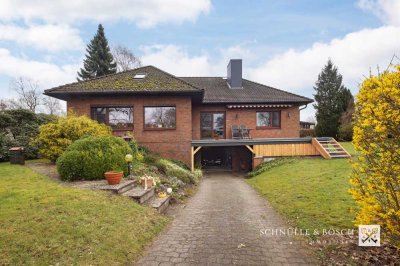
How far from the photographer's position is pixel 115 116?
15578mm

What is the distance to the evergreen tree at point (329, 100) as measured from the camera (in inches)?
1194

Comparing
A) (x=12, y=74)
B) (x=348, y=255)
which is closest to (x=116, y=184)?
(x=348, y=255)

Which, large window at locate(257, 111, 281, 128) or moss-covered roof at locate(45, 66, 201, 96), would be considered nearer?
moss-covered roof at locate(45, 66, 201, 96)

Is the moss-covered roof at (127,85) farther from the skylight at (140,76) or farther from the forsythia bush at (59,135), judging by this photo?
the forsythia bush at (59,135)

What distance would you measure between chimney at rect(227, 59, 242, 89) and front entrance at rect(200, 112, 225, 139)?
3.88 metres

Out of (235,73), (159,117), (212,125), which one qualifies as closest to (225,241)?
Answer: (159,117)

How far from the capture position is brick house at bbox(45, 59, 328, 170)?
49.5 ft

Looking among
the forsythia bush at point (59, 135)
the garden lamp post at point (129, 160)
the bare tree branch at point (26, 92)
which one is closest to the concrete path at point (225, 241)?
the garden lamp post at point (129, 160)

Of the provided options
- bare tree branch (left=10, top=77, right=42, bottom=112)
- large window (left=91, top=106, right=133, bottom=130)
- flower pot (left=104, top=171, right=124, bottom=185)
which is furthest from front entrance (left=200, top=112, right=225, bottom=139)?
bare tree branch (left=10, top=77, right=42, bottom=112)

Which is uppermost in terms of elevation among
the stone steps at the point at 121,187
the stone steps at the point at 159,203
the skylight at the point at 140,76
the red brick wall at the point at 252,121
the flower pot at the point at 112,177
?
the skylight at the point at 140,76

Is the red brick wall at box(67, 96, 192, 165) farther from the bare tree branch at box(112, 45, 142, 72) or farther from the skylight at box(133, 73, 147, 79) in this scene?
the bare tree branch at box(112, 45, 142, 72)

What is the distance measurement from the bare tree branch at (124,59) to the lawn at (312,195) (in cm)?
3450

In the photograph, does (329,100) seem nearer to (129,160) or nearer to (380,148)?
(129,160)

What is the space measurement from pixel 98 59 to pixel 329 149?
32868mm
